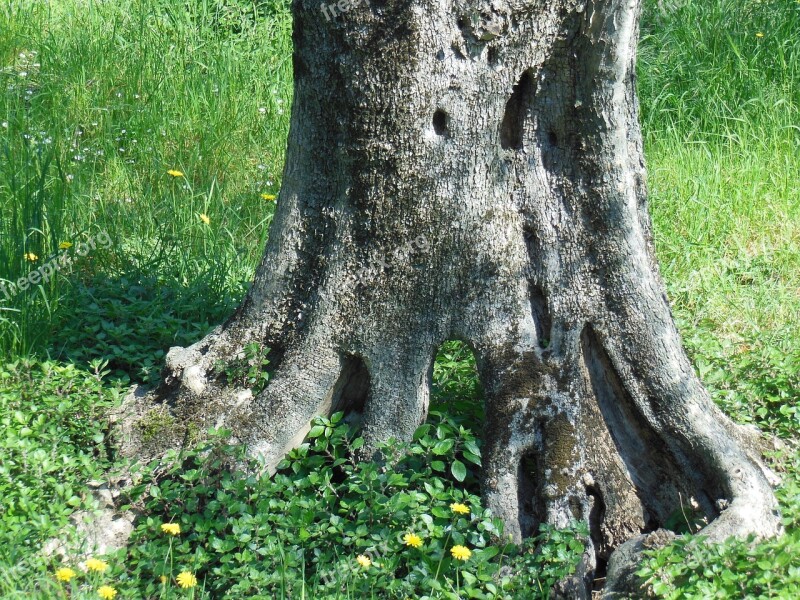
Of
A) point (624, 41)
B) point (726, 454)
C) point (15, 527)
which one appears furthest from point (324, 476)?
point (624, 41)

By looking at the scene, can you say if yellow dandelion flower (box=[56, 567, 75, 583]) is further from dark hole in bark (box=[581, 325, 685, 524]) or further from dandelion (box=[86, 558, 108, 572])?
dark hole in bark (box=[581, 325, 685, 524])

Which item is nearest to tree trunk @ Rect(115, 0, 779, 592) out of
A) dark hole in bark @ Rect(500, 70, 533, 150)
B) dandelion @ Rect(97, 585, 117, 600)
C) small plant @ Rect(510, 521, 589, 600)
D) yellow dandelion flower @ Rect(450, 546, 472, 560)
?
dark hole in bark @ Rect(500, 70, 533, 150)

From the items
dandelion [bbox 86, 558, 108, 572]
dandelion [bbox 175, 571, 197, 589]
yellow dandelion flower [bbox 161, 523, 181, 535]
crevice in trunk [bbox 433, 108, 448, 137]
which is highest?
crevice in trunk [bbox 433, 108, 448, 137]

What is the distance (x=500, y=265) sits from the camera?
10.2ft

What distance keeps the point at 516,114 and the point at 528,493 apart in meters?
1.33

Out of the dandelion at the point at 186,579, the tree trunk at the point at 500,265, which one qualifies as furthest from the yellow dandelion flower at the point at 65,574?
the tree trunk at the point at 500,265

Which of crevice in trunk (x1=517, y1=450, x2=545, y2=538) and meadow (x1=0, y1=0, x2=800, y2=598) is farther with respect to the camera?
crevice in trunk (x1=517, y1=450, x2=545, y2=538)

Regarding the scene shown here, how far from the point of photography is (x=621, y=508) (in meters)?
3.23

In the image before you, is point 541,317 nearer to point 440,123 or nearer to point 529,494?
point 529,494

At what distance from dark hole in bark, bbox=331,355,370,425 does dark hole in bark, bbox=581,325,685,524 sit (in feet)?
2.68

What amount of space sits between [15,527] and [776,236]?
4.35 metres

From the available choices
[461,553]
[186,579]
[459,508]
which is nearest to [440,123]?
[459,508]

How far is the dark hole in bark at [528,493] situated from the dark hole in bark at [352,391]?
0.63 meters

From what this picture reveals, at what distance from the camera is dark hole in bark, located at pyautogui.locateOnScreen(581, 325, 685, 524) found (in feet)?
10.7
